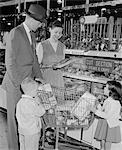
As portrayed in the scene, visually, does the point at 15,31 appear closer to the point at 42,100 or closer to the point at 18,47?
the point at 18,47

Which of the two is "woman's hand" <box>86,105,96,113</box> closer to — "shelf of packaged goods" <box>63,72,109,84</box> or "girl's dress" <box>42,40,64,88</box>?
"shelf of packaged goods" <box>63,72,109,84</box>

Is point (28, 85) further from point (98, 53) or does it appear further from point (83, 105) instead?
point (98, 53)

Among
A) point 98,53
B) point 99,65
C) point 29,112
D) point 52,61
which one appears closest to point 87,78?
point 99,65

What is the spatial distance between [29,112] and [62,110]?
0.37 m

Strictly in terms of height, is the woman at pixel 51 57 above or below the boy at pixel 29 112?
above

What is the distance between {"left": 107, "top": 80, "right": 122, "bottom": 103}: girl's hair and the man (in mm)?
913

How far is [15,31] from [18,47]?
17 centimetres

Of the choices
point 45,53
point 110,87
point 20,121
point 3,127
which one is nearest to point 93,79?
point 110,87

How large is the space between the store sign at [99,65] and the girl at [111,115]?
540mm

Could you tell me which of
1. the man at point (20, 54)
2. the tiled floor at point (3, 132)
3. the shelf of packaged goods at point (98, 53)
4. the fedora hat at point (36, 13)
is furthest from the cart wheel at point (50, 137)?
the fedora hat at point (36, 13)

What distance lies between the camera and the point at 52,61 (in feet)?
11.0

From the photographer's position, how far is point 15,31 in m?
2.61

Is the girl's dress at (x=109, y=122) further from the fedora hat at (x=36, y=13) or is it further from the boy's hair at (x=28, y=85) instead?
the fedora hat at (x=36, y=13)

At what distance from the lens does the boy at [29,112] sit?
94.5 inches
